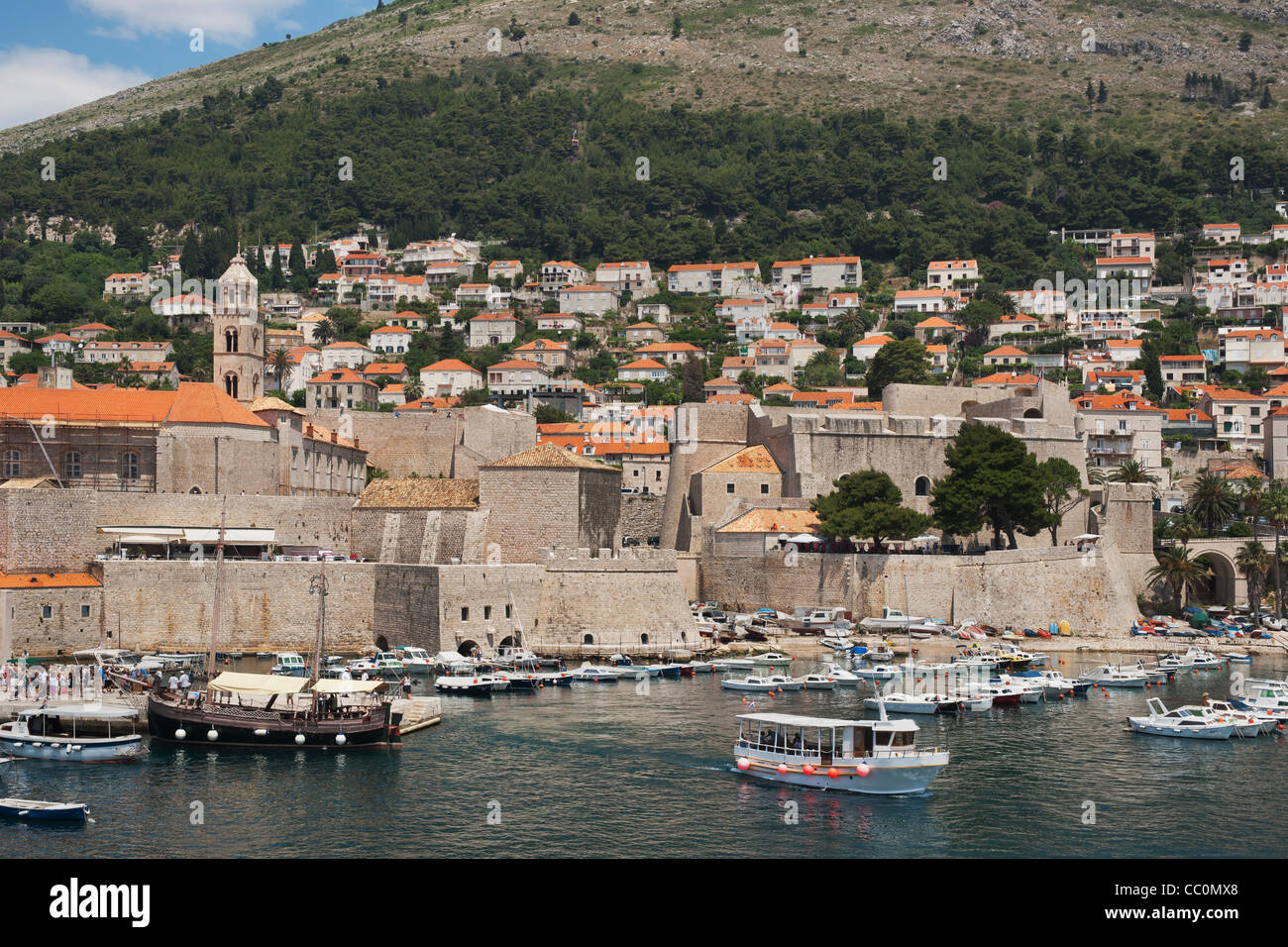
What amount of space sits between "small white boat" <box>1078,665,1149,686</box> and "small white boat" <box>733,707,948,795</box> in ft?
43.4

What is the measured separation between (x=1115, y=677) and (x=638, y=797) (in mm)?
19581

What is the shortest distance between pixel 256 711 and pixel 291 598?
12.1 m

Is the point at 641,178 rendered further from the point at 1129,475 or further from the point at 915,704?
the point at 915,704

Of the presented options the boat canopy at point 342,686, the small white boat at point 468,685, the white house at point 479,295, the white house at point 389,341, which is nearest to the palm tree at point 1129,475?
the small white boat at point 468,685

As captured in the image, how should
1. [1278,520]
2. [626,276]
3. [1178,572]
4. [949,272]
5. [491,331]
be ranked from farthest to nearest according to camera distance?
[626,276]
[949,272]
[491,331]
[1278,520]
[1178,572]

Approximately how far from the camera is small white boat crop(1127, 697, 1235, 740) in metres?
30.7

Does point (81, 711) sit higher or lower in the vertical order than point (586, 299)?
lower

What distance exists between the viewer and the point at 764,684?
35.9 metres

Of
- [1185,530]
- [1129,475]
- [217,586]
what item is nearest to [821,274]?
[1129,475]

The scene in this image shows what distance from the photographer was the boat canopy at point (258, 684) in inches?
1161

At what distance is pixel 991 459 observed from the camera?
46875 millimetres
